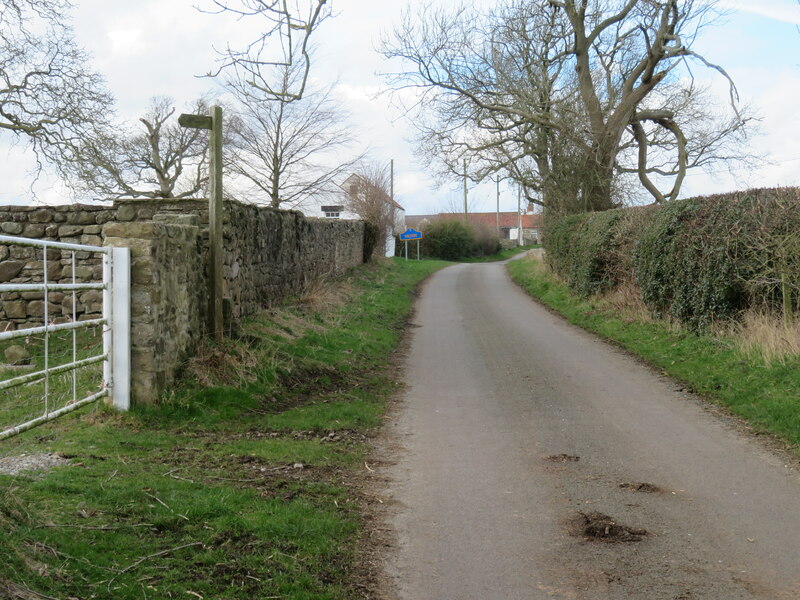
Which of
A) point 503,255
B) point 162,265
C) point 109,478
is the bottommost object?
point 109,478

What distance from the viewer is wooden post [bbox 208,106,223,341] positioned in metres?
10.1

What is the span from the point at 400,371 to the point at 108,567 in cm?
858

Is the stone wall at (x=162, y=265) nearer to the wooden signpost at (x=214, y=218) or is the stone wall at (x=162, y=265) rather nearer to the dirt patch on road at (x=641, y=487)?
the wooden signpost at (x=214, y=218)

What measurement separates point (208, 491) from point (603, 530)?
114 inches

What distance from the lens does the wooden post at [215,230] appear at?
10.1 m

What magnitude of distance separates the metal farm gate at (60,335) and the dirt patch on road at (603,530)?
4077mm

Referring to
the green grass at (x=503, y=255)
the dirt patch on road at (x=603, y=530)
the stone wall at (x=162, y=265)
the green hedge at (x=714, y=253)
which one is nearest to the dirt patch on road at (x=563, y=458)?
the dirt patch on road at (x=603, y=530)

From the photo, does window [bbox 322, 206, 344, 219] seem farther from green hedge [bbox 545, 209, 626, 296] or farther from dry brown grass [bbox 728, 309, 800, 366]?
dry brown grass [bbox 728, 309, 800, 366]

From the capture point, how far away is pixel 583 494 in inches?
242

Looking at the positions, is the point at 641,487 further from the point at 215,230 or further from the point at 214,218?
the point at 214,218

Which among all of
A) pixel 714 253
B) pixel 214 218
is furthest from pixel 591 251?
pixel 214 218

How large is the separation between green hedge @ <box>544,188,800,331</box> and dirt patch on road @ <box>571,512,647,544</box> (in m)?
7.03

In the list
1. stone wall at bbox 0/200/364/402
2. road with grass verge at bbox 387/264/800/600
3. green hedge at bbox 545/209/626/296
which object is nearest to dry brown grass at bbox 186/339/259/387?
stone wall at bbox 0/200/364/402

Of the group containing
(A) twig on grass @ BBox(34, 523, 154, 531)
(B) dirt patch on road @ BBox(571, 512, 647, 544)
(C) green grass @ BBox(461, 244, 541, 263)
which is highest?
(C) green grass @ BBox(461, 244, 541, 263)
